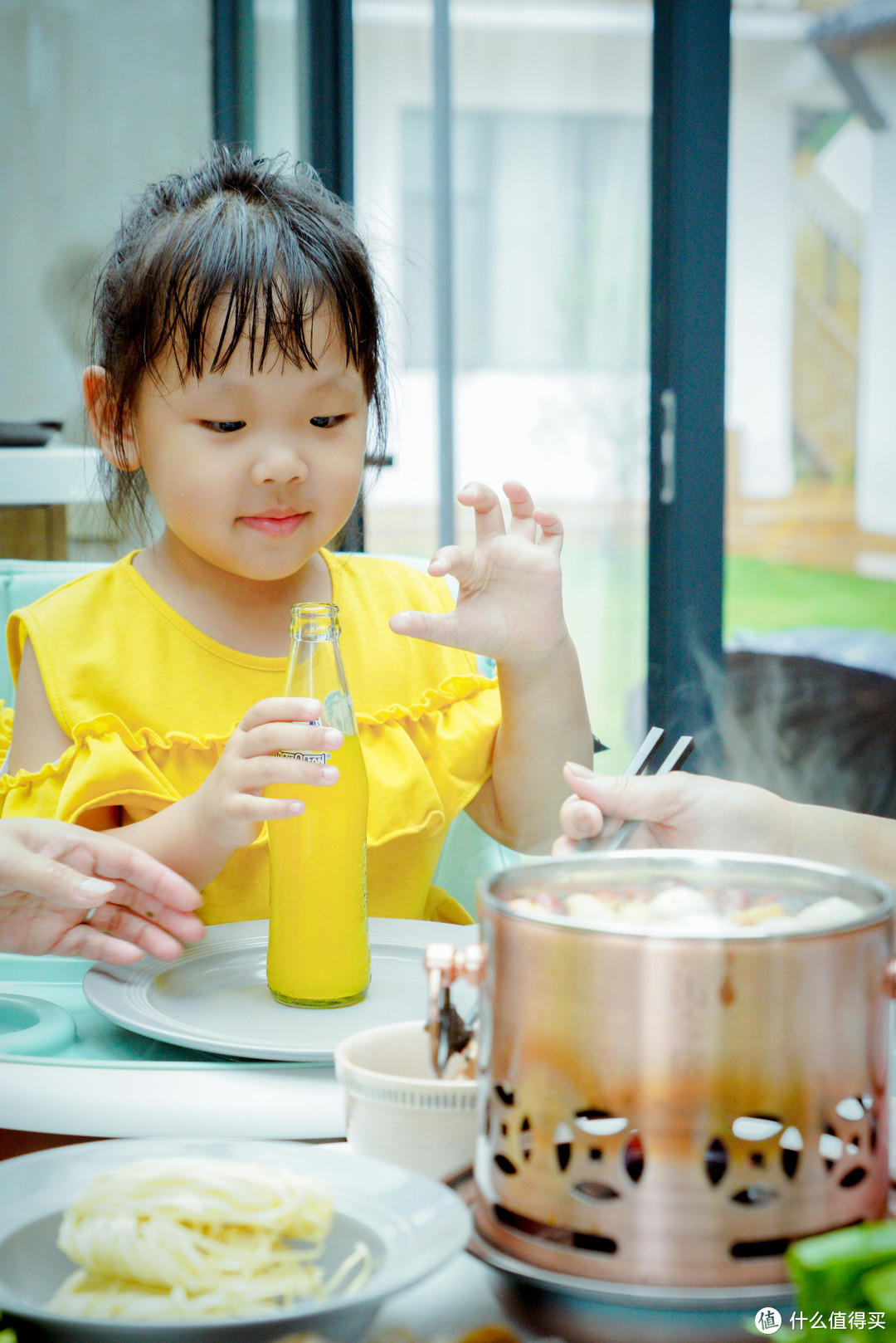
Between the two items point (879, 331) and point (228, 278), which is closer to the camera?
point (228, 278)

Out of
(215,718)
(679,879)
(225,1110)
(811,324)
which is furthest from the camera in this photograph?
(811,324)

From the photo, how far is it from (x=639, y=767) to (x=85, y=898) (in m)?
0.33

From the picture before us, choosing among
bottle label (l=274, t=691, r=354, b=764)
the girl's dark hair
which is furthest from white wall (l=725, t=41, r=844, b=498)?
bottle label (l=274, t=691, r=354, b=764)

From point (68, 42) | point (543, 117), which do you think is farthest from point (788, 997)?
point (68, 42)

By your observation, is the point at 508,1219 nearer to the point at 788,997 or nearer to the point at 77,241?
Result: the point at 788,997

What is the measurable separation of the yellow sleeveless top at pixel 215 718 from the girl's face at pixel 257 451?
16cm

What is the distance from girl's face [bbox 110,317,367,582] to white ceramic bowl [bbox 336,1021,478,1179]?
0.66m

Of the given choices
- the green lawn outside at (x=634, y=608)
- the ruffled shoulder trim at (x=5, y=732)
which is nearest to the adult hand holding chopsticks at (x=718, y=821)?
the ruffled shoulder trim at (x=5, y=732)

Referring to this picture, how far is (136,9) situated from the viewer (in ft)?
14.7

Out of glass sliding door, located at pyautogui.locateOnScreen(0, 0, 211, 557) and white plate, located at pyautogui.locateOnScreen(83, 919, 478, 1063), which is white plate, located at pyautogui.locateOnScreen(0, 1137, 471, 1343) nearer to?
white plate, located at pyautogui.locateOnScreen(83, 919, 478, 1063)

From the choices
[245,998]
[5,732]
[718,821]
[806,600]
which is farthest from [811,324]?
[245,998]

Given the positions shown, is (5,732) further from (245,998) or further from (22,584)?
(245,998)

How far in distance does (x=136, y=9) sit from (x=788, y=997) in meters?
4.90

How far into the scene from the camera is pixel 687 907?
0.46m
